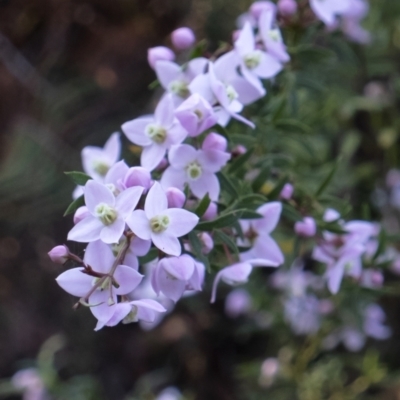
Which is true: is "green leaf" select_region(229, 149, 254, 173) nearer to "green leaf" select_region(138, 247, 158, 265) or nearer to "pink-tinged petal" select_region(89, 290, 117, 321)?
"green leaf" select_region(138, 247, 158, 265)

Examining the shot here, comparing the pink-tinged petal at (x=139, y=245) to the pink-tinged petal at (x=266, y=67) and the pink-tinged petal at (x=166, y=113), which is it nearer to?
the pink-tinged petal at (x=166, y=113)

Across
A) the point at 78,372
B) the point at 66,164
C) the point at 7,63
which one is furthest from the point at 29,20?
the point at 78,372

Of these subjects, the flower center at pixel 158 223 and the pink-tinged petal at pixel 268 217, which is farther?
the pink-tinged petal at pixel 268 217

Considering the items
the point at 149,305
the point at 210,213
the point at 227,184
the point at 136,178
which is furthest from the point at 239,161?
the point at 149,305

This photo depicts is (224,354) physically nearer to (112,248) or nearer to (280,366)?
(280,366)

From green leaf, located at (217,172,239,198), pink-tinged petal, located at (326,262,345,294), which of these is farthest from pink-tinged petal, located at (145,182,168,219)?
pink-tinged petal, located at (326,262,345,294)

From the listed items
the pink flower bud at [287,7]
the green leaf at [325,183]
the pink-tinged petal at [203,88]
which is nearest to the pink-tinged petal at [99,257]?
the pink-tinged petal at [203,88]
